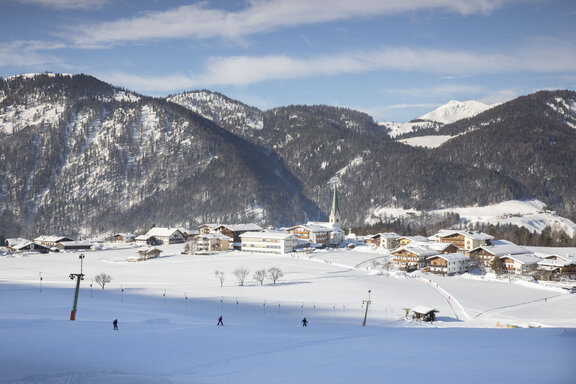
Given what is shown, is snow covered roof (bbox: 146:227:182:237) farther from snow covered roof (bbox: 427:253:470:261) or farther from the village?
snow covered roof (bbox: 427:253:470:261)

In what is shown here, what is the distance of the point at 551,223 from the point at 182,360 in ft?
561

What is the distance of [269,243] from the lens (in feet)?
360

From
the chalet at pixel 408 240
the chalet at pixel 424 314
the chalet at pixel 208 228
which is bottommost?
the chalet at pixel 424 314

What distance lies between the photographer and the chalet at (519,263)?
86.9 m

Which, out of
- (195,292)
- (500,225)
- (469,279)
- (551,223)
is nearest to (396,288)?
(469,279)

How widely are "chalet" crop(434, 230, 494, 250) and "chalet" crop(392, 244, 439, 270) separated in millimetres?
14112

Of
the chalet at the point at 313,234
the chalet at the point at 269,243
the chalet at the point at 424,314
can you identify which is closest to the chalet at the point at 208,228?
the chalet at the point at 269,243

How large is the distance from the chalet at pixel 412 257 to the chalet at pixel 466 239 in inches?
556

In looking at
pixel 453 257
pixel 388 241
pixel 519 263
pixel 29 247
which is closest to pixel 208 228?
pixel 29 247

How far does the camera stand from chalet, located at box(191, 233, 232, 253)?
111 metres

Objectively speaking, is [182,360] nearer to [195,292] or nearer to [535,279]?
[195,292]

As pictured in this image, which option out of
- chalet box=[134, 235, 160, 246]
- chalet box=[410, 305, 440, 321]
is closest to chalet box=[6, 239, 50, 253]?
chalet box=[134, 235, 160, 246]

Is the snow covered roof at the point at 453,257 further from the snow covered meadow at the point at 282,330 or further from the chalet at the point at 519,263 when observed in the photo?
the chalet at the point at 519,263

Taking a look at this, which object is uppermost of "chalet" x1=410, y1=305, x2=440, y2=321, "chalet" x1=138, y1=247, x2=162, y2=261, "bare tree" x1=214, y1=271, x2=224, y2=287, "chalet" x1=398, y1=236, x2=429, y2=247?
"chalet" x1=398, y1=236, x2=429, y2=247
